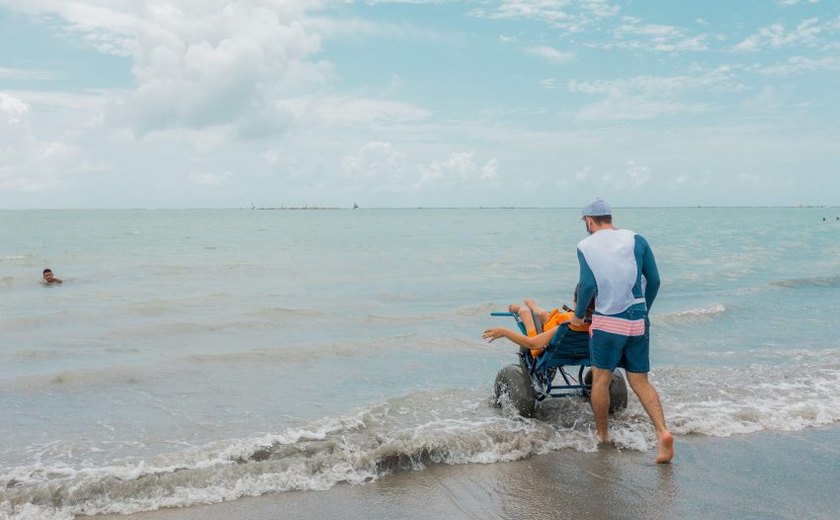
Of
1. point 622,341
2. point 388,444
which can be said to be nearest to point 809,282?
point 622,341

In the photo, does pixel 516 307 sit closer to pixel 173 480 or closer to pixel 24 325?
pixel 173 480

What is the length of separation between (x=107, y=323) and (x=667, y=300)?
12.5 m

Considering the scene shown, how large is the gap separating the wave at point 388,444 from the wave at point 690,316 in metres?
4.96

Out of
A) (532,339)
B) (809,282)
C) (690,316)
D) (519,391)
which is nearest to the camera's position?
(532,339)

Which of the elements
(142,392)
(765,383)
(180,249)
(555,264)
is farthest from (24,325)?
(180,249)

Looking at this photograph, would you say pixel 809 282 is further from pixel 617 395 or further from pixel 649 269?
pixel 649 269

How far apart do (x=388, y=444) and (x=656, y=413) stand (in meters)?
2.20

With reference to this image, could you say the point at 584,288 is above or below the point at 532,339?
above

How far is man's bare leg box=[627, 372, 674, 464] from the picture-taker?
539 cm

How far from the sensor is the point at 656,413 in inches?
216

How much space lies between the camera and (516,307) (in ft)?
21.4

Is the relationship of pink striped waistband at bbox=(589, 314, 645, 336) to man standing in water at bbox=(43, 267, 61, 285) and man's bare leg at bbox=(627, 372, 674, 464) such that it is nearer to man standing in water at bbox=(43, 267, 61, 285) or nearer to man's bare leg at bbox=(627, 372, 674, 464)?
man's bare leg at bbox=(627, 372, 674, 464)

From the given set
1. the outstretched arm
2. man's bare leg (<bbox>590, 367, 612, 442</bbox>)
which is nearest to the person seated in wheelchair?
the outstretched arm

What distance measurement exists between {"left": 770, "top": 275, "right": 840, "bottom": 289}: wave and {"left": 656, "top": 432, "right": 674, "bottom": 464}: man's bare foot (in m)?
16.1
